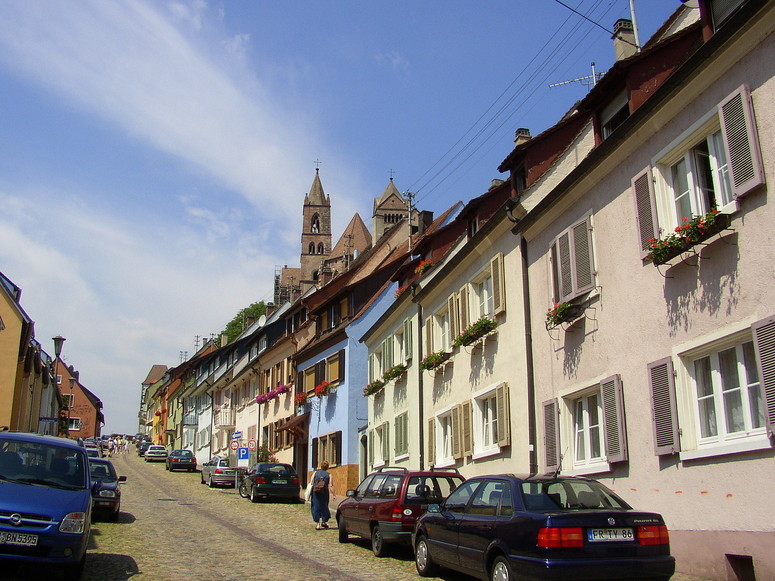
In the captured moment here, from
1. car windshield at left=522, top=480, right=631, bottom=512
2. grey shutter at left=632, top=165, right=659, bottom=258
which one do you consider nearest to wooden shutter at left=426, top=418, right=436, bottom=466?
grey shutter at left=632, top=165, right=659, bottom=258

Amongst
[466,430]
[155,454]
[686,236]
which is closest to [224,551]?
[466,430]

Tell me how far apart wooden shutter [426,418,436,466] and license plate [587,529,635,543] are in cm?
1239

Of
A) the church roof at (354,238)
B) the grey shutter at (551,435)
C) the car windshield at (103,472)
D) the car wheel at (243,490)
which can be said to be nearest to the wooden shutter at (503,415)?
the grey shutter at (551,435)

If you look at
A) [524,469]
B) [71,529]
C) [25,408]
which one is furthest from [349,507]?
[25,408]

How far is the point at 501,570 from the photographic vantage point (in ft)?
28.5

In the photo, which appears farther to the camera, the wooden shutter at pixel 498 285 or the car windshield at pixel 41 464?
the wooden shutter at pixel 498 285

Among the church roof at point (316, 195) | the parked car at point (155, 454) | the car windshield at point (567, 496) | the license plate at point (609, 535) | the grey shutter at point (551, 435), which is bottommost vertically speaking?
the license plate at point (609, 535)

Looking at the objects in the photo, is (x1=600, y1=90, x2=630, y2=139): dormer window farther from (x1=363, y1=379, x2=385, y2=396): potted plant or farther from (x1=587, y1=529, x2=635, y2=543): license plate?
(x1=363, y1=379, x2=385, y2=396): potted plant

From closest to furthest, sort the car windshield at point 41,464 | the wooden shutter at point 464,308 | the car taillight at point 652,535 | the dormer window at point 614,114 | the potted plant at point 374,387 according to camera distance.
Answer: the car taillight at point 652,535, the car windshield at point 41,464, the dormer window at point 614,114, the wooden shutter at point 464,308, the potted plant at point 374,387

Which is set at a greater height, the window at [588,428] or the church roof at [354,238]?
the church roof at [354,238]

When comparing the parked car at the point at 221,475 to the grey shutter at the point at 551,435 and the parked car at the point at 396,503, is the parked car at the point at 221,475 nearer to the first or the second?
the parked car at the point at 396,503

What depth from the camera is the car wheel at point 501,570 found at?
844 cm

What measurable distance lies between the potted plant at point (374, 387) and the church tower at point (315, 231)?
284 feet

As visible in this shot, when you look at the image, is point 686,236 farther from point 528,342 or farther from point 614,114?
point 528,342
